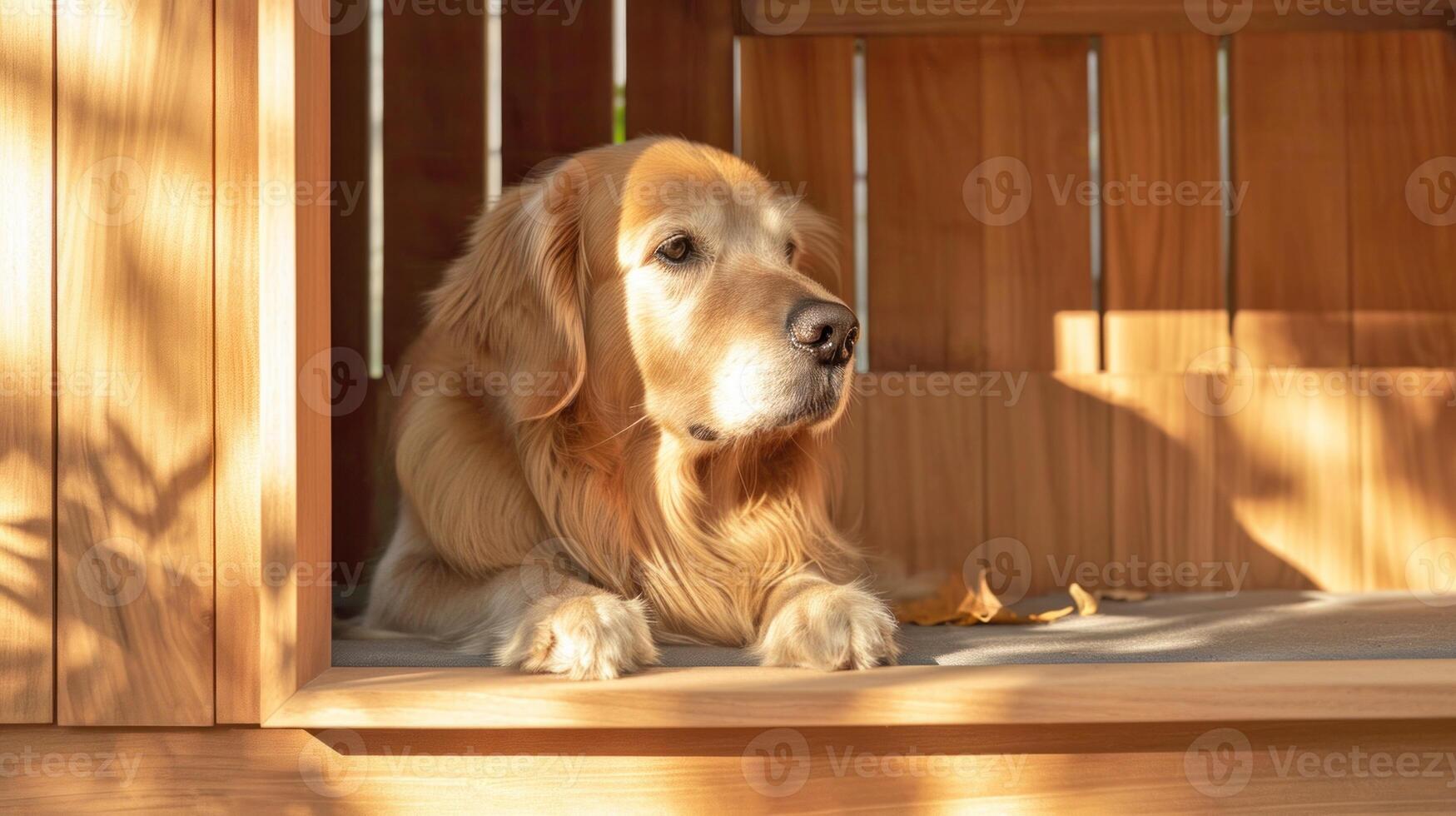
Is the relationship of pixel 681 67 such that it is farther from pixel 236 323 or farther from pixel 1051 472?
pixel 236 323

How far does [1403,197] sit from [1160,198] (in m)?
0.67

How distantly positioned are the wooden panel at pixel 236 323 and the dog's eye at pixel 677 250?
0.88 meters

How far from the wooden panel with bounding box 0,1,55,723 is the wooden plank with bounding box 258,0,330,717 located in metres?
0.34

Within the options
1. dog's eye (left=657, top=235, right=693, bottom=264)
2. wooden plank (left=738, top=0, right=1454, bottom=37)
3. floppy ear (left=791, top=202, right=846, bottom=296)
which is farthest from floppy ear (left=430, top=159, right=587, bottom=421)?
wooden plank (left=738, top=0, right=1454, bottom=37)

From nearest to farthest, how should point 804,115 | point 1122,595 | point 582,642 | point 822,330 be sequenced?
1. point 582,642
2. point 822,330
3. point 1122,595
4. point 804,115

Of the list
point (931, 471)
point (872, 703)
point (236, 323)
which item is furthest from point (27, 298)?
point (931, 471)

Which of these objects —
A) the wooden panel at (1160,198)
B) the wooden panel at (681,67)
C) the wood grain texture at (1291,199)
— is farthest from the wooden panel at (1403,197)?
the wooden panel at (681,67)

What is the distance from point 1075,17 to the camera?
3.29 meters

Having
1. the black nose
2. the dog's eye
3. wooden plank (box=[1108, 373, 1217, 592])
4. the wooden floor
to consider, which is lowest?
the wooden floor

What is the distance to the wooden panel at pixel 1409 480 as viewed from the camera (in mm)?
3141

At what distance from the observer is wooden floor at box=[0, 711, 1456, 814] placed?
176 cm

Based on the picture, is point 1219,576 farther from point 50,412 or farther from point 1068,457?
point 50,412

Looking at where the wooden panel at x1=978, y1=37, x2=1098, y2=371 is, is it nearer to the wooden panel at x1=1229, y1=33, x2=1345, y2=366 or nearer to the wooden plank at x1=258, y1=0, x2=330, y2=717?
the wooden panel at x1=1229, y1=33, x2=1345, y2=366

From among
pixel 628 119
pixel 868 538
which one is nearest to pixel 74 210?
pixel 628 119
